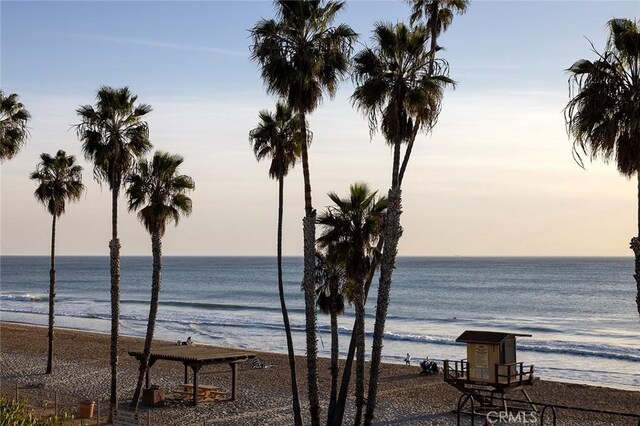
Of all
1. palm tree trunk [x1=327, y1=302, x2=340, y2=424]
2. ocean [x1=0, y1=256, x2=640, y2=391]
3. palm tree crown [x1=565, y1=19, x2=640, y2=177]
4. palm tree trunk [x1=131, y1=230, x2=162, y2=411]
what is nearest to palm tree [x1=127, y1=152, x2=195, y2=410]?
palm tree trunk [x1=131, y1=230, x2=162, y2=411]

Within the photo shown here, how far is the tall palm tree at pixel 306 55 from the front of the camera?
20.7 meters

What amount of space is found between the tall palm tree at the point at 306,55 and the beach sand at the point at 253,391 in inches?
298

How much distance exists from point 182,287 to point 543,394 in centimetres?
12068

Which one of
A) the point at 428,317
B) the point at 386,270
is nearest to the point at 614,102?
the point at 386,270

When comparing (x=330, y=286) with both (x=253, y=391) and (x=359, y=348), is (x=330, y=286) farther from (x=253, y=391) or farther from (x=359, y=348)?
(x=253, y=391)

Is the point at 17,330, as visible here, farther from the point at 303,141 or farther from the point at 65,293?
the point at 65,293

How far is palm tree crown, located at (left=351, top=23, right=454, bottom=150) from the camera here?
20.1m

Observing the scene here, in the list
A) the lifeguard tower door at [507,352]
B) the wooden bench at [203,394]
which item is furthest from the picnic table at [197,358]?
the lifeguard tower door at [507,352]

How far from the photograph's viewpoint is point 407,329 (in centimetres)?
7125

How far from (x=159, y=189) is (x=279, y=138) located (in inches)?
202

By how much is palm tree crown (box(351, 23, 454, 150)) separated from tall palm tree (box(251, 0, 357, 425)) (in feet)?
2.75

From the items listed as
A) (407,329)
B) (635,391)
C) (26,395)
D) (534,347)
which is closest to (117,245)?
(26,395)

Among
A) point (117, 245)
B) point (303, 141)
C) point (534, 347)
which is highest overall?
point (303, 141)

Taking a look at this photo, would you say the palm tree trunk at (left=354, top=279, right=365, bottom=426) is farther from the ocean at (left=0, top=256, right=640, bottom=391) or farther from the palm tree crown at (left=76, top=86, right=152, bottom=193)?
the ocean at (left=0, top=256, right=640, bottom=391)
